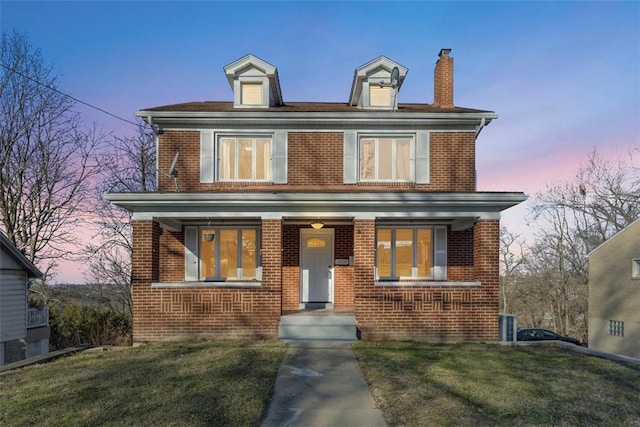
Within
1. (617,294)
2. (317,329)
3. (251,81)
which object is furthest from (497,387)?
(617,294)

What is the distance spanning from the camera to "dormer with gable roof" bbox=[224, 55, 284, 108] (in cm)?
1185

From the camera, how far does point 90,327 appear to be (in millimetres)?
16812

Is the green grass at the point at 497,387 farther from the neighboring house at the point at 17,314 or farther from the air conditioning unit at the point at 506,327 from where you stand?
the neighboring house at the point at 17,314

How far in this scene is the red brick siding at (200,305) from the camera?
944 cm

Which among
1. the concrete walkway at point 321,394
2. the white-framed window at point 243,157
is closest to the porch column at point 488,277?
the concrete walkway at point 321,394

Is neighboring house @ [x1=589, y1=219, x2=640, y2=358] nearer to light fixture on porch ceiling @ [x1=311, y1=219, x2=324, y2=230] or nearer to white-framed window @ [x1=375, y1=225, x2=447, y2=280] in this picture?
white-framed window @ [x1=375, y1=225, x2=447, y2=280]

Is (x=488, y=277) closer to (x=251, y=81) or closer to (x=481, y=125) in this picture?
(x=481, y=125)

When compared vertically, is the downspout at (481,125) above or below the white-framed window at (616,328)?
above

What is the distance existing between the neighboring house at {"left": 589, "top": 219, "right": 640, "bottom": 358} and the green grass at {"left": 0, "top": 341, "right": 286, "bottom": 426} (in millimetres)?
22134

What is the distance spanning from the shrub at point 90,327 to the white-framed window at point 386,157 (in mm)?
11866

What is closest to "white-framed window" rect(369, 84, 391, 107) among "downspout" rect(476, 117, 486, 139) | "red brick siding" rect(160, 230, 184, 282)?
"downspout" rect(476, 117, 486, 139)

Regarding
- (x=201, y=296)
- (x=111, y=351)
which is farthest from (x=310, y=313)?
(x=111, y=351)

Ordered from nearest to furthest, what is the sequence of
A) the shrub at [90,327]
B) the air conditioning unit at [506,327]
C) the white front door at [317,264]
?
the air conditioning unit at [506,327] < the white front door at [317,264] < the shrub at [90,327]

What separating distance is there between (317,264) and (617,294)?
66.2ft
